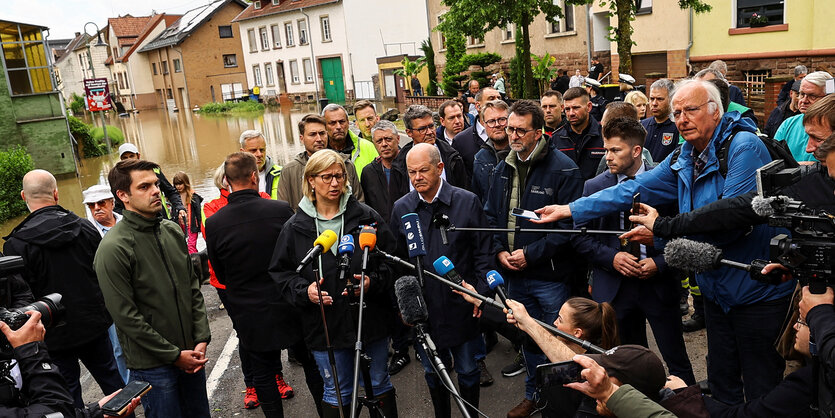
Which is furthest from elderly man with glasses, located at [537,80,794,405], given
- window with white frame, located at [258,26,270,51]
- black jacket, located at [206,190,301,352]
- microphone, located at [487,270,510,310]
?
window with white frame, located at [258,26,270,51]

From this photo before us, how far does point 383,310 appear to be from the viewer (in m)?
4.20

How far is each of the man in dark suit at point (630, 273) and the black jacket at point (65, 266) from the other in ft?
12.0

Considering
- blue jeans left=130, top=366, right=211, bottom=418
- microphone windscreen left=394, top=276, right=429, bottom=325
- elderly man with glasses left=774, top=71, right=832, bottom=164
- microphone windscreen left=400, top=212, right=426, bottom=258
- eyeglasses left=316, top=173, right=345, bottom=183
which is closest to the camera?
microphone windscreen left=394, top=276, right=429, bottom=325

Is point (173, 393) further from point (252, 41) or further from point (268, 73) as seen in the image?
point (252, 41)

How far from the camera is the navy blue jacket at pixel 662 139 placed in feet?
20.5

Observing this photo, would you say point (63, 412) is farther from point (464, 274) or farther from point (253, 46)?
point (253, 46)

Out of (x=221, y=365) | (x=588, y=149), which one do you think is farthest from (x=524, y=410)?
(x=221, y=365)

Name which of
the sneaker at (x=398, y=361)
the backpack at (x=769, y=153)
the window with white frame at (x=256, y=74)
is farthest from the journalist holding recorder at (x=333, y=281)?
the window with white frame at (x=256, y=74)

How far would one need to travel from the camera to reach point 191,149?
28.2 meters

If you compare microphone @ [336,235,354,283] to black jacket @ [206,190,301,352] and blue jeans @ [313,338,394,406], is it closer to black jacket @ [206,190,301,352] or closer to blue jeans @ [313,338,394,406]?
blue jeans @ [313,338,394,406]

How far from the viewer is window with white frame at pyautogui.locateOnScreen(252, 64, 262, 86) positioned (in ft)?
185

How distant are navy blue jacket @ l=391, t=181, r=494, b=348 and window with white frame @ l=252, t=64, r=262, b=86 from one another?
5533cm

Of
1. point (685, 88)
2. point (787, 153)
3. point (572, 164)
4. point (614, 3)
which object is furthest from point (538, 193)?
point (614, 3)

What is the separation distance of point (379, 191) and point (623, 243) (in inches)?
103
